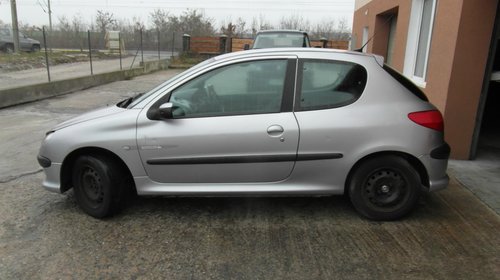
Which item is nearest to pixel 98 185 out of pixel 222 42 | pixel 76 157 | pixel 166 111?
pixel 76 157

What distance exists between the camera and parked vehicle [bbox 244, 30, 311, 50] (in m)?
11.4

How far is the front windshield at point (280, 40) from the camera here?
37.3 ft

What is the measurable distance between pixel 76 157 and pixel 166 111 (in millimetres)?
1060

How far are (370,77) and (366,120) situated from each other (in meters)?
0.42

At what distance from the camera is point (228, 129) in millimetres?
3725

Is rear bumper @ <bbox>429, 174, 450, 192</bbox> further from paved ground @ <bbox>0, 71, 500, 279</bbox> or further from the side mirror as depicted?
the side mirror

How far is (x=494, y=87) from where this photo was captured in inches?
357

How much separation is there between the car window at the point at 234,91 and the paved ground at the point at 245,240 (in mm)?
1063

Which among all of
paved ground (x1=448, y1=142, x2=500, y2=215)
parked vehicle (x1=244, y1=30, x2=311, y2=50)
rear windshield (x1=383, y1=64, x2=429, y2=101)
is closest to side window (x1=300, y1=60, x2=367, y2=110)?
rear windshield (x1=383, y1=64, x2=429, y2=101)

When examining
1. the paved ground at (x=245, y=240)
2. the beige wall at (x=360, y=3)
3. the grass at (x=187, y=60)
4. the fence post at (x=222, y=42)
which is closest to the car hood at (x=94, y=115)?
the paved ground at (x=245, y=240)

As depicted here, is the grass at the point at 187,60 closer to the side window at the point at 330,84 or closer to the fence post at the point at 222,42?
the fence post at the point at 222,42

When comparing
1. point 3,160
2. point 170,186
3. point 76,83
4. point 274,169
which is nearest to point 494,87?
point 274,169

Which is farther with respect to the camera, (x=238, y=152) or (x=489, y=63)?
(x=489, y=63)

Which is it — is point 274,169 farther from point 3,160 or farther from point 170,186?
point 3,160
